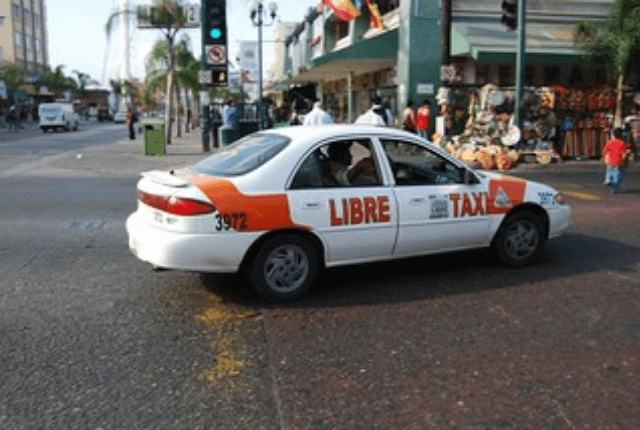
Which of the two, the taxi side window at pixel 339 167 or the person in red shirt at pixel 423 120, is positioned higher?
the person in red shirt at pixel 423 120

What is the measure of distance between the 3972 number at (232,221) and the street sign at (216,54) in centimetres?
1498

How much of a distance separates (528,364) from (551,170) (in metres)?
14.1

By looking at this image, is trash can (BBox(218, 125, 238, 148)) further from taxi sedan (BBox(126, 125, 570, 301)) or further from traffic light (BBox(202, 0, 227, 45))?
taxi sedan (BBox(126, 125, 570, 301))

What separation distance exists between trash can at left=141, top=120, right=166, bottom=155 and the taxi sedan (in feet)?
53.9

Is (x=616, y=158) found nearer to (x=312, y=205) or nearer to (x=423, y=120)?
(x=423, y=120)

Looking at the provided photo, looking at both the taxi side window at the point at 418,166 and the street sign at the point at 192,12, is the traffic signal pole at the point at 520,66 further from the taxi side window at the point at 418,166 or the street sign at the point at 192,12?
the street sign at the point at 192,12

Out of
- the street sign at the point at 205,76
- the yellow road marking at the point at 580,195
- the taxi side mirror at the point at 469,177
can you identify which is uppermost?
the street sign at the point at 205,76

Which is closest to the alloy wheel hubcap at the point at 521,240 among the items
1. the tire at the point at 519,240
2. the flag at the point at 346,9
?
the tire at the point at 519,240

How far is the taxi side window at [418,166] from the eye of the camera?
6.33 m

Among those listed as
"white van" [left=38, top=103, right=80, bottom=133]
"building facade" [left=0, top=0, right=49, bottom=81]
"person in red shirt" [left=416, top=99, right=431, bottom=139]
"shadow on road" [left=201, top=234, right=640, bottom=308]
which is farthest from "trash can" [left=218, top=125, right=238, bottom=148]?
"building facade" [left=0, top=0, right=49, bottom=81]

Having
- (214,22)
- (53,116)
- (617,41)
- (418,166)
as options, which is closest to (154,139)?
(214,22)

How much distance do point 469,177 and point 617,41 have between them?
14.8m

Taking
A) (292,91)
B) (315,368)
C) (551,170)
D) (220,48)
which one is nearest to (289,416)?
(315,368)

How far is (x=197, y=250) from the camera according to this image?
5480mm
